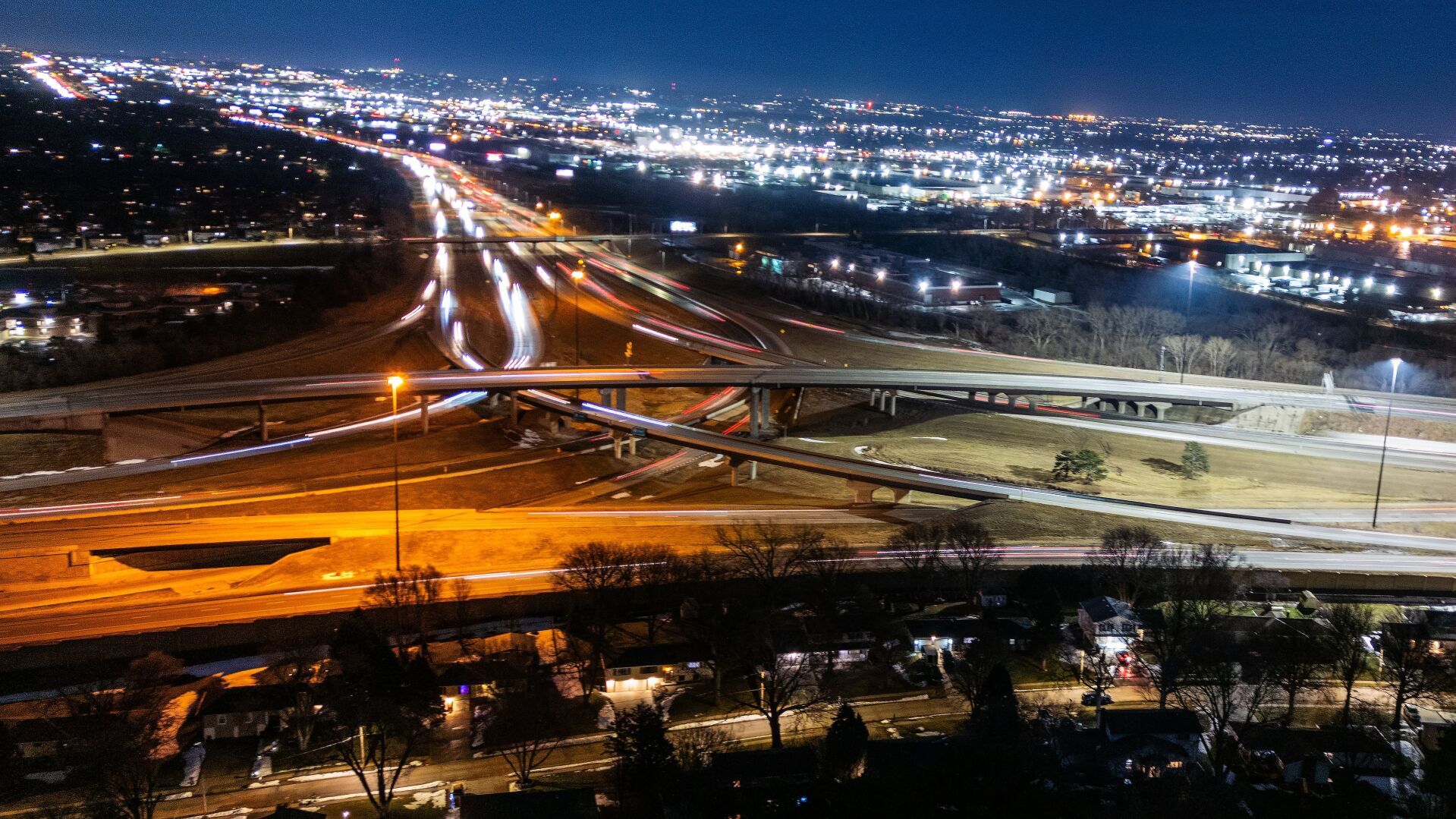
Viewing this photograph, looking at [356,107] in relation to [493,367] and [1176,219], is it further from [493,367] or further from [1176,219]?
[493,367]

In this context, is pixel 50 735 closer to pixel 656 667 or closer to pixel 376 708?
pixel 376 708

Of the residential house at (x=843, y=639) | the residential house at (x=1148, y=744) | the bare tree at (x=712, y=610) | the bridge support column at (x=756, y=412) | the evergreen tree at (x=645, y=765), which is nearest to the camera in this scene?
the evergreen tree at (x=645, y=765)

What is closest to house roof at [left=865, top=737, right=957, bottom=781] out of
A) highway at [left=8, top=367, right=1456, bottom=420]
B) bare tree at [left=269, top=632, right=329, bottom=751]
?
bare tree at [left=269, top=632, right=329, bottom=751]

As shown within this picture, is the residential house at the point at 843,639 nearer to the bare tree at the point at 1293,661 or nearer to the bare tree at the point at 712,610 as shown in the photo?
the bare tree at the point at 712,610

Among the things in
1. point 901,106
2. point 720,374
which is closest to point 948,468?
point 720,374

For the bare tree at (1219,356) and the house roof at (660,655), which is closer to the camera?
the house roof at (660,655)

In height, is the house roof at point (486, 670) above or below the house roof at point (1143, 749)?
below

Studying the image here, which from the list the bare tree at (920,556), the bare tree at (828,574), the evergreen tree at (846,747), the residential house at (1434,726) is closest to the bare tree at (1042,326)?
the bare tree at (920,556)
